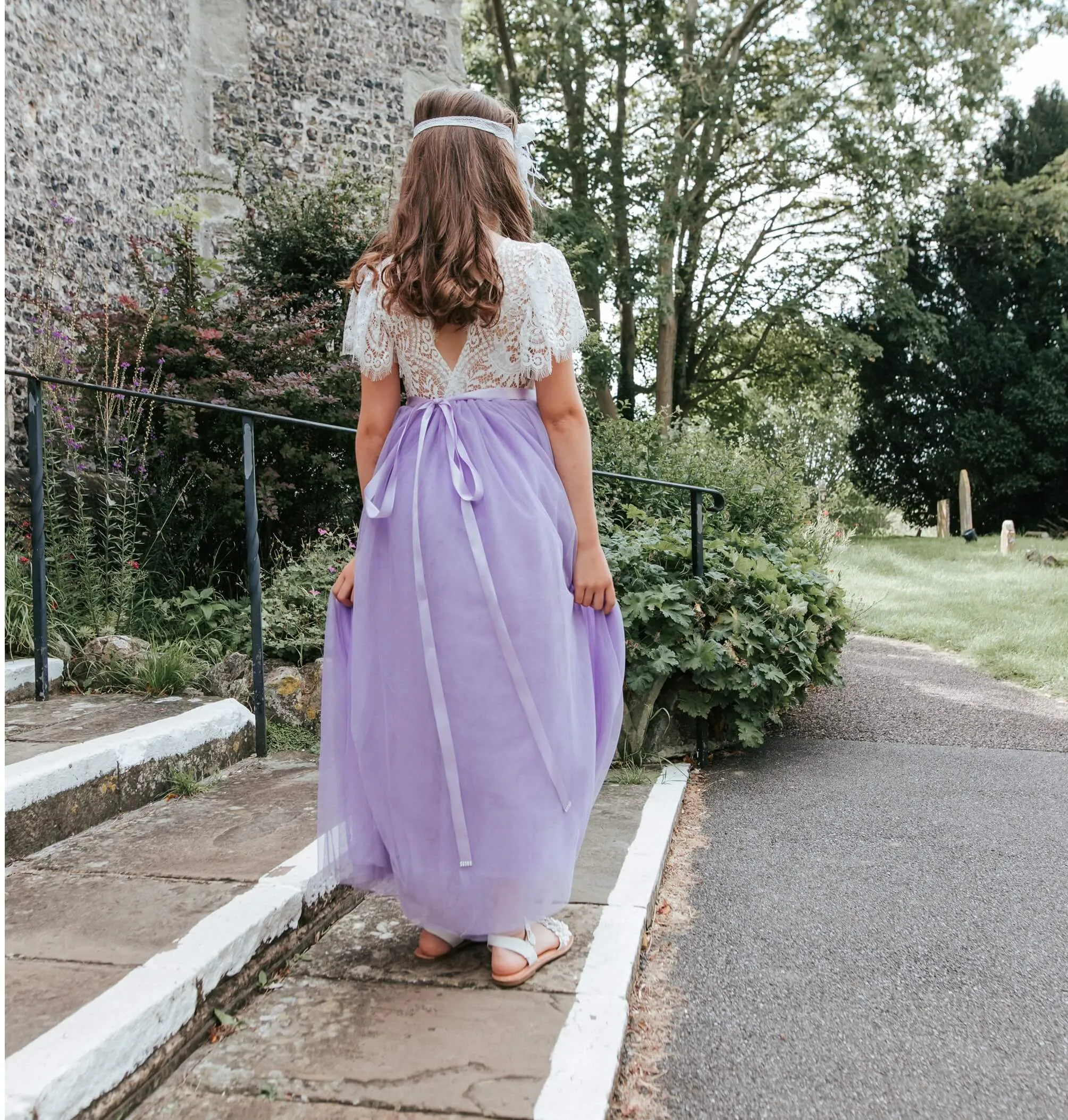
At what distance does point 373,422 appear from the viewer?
2.30 metres

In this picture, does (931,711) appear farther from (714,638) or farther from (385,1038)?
(385,1038)

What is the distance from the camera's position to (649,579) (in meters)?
4.36

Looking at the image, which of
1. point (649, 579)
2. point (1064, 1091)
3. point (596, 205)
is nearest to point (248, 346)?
point (649, 579)

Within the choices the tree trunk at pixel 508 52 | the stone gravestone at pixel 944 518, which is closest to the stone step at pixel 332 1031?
the tree trunk at pixel 508 52

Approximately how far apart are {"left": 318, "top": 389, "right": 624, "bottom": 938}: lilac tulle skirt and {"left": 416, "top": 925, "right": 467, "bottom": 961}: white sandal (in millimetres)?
24

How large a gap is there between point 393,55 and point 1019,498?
15081 mm

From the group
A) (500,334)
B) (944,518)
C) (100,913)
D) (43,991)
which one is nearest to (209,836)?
(100,913)

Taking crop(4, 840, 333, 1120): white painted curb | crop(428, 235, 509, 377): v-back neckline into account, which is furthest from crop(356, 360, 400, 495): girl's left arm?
crop(4, 840, 333, 1120): white painted curb

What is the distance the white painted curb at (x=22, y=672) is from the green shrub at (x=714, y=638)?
7.12ft

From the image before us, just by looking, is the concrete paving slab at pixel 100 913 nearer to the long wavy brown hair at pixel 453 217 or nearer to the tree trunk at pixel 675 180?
the long wavy brown hair at pixel 453 217

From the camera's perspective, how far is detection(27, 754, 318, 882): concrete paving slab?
2.46 meters

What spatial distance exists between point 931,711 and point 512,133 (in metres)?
4.25

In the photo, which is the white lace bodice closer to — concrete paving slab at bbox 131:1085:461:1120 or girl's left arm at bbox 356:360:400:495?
girl's left arm at bbox 356:360:400:495

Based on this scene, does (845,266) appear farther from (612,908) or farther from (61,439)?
(612,908)
